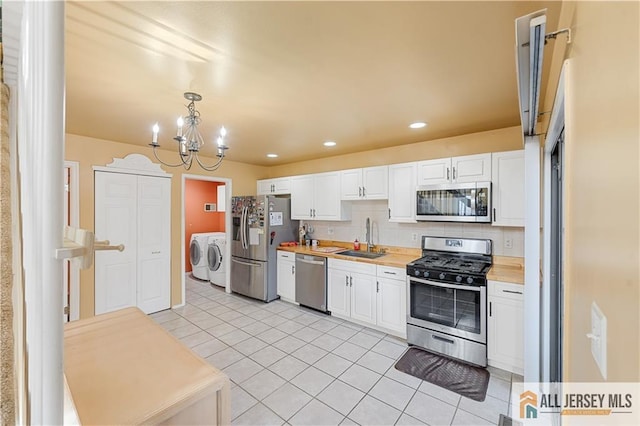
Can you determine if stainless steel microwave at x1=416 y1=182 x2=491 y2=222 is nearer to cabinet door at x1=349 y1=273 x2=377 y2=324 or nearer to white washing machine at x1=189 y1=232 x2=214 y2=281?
cabinet door at x1=349 y1=273 x2=377 y2=324

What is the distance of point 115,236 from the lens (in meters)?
3.67

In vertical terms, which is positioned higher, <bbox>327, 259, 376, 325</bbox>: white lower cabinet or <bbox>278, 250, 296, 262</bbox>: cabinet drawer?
<bbox>278, 250, 296, 262</bbox>: cabinet drawer

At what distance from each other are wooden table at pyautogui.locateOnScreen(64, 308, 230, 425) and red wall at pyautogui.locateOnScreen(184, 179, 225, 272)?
5.06 m

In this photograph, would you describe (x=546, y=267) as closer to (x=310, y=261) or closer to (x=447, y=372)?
(x=447, y=372)

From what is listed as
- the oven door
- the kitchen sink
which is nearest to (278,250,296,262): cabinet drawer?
the kitchen sink

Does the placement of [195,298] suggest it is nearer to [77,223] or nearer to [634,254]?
[77,223]

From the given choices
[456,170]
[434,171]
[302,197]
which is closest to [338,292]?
[302,197]

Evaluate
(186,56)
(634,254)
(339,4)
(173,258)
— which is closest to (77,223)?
(173,258)

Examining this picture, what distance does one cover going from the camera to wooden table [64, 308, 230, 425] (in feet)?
Result: 3.22

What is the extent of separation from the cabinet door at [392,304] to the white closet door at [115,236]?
3.18 m

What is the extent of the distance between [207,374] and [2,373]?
0.98 meters

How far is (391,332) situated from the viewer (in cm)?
333

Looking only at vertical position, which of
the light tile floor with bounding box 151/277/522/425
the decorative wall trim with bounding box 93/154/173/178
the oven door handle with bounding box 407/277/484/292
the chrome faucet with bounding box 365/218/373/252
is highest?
the decorative wall trim with bounding box 93/154/173/178

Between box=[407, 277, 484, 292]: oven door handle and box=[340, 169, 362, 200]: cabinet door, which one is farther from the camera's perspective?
box=[340, 169, 362, 200]: cabinet door
